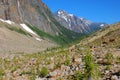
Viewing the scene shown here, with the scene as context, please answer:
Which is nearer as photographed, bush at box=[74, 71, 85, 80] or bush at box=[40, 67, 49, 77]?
bush at box=[74, 71, 85, 80]

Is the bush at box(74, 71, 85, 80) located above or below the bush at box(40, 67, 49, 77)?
below

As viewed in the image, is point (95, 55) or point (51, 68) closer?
point (51, 68)

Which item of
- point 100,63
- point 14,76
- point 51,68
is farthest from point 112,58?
point 14,76

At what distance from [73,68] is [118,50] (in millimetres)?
8037

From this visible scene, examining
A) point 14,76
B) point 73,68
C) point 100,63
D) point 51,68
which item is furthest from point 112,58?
point 14,76

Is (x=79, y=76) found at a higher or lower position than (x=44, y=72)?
lower

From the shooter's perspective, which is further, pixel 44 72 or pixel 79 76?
pixel 44 72

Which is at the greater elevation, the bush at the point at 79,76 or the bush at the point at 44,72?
the bush at the point at 44,72

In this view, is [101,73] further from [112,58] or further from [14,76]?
[14,76]

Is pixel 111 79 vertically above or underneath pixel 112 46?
underneath

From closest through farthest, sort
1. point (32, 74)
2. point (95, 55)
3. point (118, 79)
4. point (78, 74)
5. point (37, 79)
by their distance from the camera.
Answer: point (118, 79)
point (78, 74)
point (37, 79)
point (32, 74)
point (95, 55)

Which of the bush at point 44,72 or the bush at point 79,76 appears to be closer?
the bush at point 79,76

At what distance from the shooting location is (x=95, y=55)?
36812 millimetres

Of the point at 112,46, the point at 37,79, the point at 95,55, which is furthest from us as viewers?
the point at 112,46
